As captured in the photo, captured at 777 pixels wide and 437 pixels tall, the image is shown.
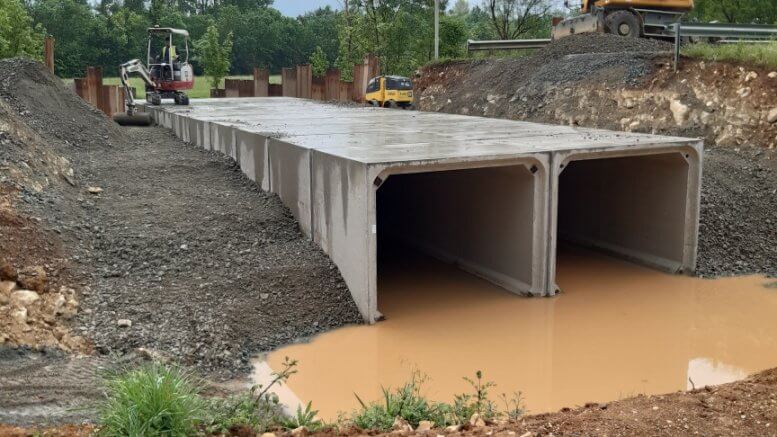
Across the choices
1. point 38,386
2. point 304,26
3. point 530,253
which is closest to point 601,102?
point 530,253

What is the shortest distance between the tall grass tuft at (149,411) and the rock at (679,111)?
41.2 feet

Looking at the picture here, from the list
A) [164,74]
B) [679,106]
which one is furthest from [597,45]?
[164,74]

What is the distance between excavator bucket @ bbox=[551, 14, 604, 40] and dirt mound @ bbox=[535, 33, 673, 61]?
103 centimetres

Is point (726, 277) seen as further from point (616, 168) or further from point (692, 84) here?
point (692, 84)

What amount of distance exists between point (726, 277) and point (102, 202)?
27.1 feet

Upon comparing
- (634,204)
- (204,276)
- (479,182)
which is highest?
(479,182)

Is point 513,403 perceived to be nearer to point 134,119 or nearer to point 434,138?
point 434,138

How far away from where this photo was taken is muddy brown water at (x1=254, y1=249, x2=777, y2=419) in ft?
22.0

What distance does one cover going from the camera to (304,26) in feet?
206

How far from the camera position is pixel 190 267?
27.9ft

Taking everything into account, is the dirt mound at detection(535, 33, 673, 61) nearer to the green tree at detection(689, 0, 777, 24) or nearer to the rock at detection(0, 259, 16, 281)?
the green tree at detection(689, 0, 777, 24)

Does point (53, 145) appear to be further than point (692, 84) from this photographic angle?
No

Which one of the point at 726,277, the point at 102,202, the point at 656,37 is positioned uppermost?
the point at 656,37

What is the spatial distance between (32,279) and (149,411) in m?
3.63
